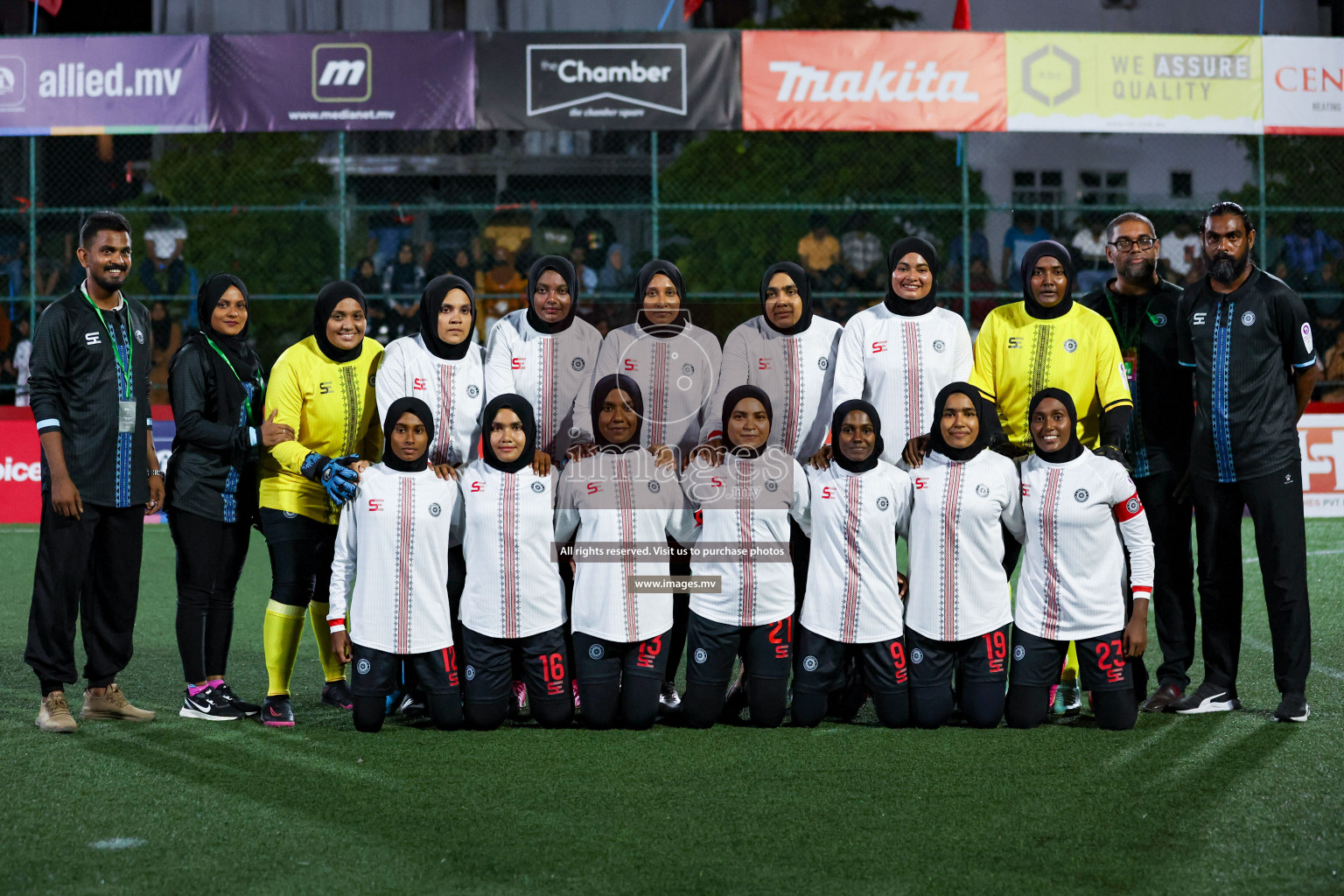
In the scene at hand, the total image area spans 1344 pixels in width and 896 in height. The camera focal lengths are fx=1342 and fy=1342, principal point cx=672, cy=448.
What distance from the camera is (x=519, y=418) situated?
16.7 feet

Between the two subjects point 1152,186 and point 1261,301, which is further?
point 1152,186

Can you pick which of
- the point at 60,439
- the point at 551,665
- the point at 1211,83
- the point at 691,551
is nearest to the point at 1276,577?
the point at 691,551

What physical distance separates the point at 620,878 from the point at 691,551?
1935 millimetres

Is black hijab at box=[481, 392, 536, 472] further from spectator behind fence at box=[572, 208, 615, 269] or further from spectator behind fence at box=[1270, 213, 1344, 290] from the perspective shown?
spectator behind fence at box=[1270, 213, 1344, 290]

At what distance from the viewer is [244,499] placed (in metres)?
5.41

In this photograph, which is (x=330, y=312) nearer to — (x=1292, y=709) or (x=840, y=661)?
(x=840, y=661)

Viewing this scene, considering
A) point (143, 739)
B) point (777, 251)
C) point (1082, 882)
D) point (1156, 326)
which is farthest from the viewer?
point (777, 251)

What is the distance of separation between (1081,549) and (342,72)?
388 inches

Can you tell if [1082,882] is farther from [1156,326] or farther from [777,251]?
[777,251]

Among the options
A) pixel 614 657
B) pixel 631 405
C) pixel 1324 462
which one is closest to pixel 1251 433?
pixel 631 405

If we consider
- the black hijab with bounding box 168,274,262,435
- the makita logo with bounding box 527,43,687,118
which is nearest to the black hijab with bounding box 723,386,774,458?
the black hijab with bounding box 168,274,262,435

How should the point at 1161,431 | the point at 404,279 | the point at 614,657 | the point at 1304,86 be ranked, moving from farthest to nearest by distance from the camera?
the point at 404,279, the point at 1304,86, the point at 1161,431, the point at 614,657

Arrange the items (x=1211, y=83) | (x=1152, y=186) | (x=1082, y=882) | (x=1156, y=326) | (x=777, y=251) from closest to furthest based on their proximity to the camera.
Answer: (x=1082, y=882) < (x=1156, y=326) < (x=1211, y=83) < (x=777, y=251) < (x=1152, y=186)

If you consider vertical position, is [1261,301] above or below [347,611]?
above
